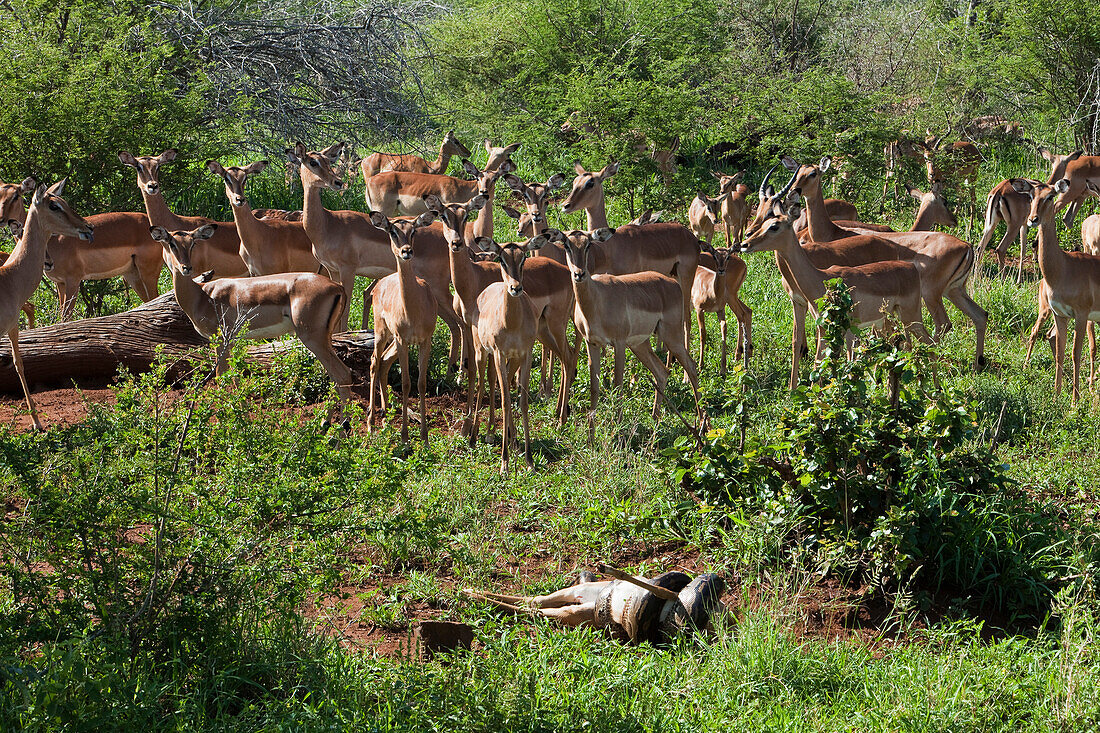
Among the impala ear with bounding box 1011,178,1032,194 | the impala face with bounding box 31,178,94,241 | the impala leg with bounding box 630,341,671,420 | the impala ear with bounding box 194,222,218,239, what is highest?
the impala face with bounding box 31,178,94,241

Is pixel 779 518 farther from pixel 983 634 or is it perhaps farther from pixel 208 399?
pixel 208 399

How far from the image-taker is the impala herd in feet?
23.6

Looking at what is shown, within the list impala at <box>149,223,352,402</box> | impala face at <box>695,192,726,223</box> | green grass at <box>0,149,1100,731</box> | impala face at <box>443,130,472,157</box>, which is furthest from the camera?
impala face at <box>443,130,472,157</box>

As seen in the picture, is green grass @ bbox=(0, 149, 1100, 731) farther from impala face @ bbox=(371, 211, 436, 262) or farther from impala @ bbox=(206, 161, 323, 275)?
impala @ bbox=(206, 161, 323, 275)

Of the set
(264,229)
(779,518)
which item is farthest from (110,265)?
(779,518)

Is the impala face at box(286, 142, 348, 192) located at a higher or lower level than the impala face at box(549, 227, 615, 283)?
higher

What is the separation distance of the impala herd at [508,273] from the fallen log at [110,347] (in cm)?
34

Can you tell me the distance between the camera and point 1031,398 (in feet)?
24.8

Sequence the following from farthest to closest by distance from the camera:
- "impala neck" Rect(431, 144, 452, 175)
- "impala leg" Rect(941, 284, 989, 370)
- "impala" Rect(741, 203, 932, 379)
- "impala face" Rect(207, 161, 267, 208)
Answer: "impala neck" Rect(431, 144, 452, 175) < "impala face" Rect(207, 161, 267, 208) < "impala leg" Rect(941, 284, 989, 370) < "impala" Rect(741, 203, 932, 379)

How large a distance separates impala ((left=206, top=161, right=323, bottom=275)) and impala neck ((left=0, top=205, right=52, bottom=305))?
225 centimetres

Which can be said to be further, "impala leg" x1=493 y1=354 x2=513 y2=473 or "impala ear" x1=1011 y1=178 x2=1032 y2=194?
"impala ear" x1=1011 y1=178 x2=1032 y2=194

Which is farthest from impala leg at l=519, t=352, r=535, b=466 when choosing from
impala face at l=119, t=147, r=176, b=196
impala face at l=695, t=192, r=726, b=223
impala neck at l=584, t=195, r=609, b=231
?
impala face at l=695, t=192, r=726, b=223

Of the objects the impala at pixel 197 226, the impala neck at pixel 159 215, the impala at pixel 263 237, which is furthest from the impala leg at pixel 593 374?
the impala neck at pixel 159 215

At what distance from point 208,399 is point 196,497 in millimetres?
393
